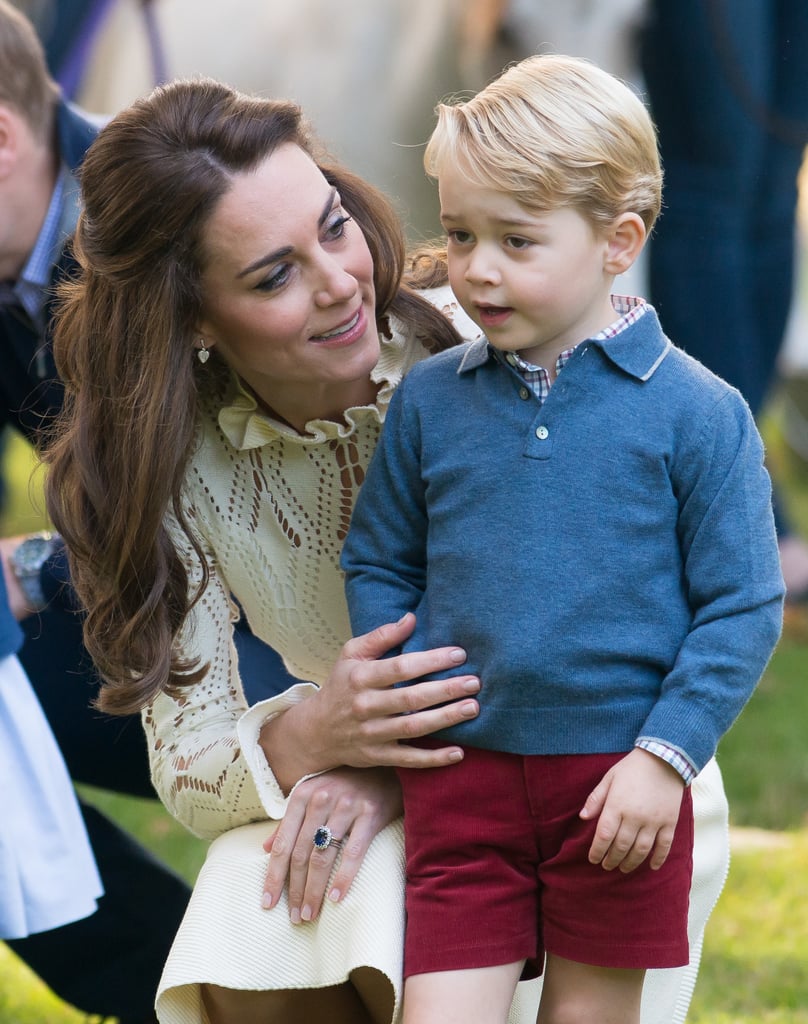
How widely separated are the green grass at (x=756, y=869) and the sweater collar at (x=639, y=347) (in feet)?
4.22

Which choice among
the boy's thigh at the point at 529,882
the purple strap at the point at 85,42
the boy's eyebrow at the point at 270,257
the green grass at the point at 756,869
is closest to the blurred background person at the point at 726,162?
the green grass at the point at 756,869

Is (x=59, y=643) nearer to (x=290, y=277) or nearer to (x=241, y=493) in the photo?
(x=241, y=493)

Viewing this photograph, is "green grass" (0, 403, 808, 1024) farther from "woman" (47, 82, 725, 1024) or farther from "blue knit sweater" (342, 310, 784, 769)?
"blue knit sweater" (342, 310, 784, 769)

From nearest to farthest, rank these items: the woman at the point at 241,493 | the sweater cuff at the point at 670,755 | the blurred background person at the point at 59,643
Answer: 1. the sweater cuff at the point at 670,755
2. the woman at the point at 241,493
3. the blurred background person at the point at 59,643

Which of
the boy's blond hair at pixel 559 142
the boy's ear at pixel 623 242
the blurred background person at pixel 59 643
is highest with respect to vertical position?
the boy's blond hair at pixel 559 142

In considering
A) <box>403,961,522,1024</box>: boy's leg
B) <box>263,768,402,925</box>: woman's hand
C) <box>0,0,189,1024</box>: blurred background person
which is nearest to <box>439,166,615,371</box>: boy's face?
<box>263,768,402,925</box>: woman's hand

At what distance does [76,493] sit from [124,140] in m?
0.46

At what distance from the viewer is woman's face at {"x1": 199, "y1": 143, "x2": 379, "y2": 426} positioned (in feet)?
6.00

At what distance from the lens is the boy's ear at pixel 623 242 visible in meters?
1.61

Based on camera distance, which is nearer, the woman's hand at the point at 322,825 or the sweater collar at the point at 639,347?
the sweater collar at the point at 639,347

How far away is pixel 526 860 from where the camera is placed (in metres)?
1.66

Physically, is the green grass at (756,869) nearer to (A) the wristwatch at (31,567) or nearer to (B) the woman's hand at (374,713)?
(A) the wristwatch at (31,567)

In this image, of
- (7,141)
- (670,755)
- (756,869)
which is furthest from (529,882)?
(7,141)

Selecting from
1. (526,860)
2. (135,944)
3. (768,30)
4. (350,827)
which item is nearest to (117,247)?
(350,827)
